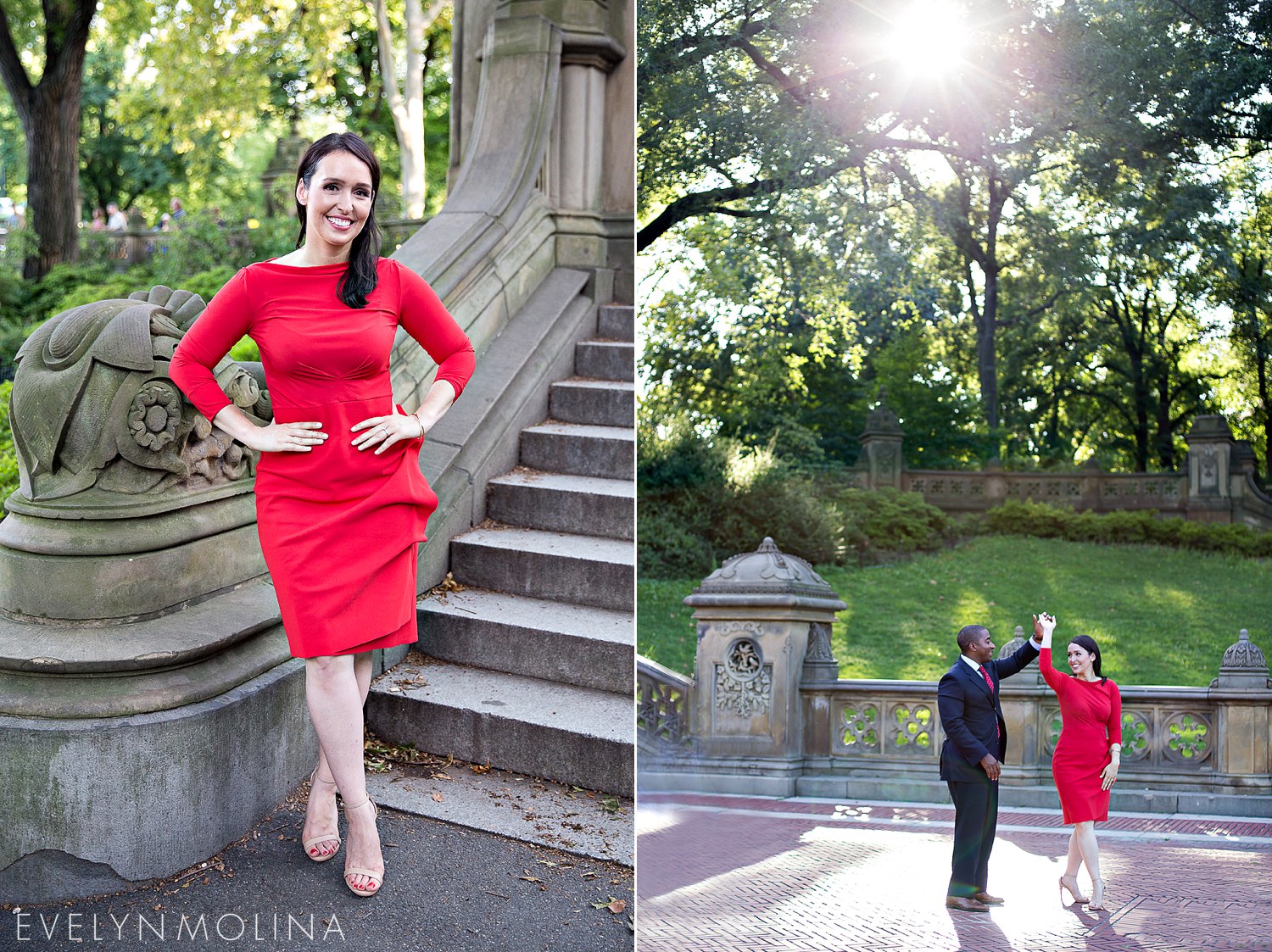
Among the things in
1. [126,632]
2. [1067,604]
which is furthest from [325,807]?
[1067,604]

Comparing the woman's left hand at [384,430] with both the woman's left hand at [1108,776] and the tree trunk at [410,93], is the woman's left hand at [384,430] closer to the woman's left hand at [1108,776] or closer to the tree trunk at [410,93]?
the woman's left hand at [1108,776]

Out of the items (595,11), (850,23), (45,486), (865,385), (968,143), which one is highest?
(595,11)

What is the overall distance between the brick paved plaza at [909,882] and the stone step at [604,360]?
9.09 ft

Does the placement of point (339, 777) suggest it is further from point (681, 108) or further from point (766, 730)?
point (681, 108)

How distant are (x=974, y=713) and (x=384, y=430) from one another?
5.20ft

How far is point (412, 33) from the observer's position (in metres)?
14.9

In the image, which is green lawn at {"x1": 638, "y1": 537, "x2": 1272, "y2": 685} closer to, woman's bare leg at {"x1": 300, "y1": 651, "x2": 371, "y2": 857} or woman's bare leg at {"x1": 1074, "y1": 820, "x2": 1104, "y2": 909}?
woman's bare leg at {"x1": 1074, "y1": 820, "x2": 1104, "y2": 909}

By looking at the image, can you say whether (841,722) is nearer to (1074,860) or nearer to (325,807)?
(1074,860)

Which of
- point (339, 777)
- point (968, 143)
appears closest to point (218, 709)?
point (339, 777)

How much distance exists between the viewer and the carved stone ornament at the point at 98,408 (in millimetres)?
3004

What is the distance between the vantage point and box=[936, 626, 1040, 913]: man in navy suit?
268 cm

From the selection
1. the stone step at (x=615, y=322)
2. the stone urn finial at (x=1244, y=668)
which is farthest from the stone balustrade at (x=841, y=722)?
the stone step at (x=615, y=322)

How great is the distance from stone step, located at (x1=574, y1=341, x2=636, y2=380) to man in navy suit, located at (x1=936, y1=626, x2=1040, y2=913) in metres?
3.03

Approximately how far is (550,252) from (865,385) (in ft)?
10.2
